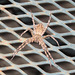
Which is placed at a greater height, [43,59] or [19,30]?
[19,30]

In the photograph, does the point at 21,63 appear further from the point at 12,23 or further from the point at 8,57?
the point at 12,23

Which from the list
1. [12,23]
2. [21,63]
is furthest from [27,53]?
[12,23]

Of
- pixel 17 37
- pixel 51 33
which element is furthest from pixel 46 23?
pixel 17 37

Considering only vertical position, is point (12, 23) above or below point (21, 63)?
above

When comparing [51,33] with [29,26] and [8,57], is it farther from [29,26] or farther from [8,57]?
[8,57]

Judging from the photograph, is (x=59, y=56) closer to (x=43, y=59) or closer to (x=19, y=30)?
(x=43, y=59)
